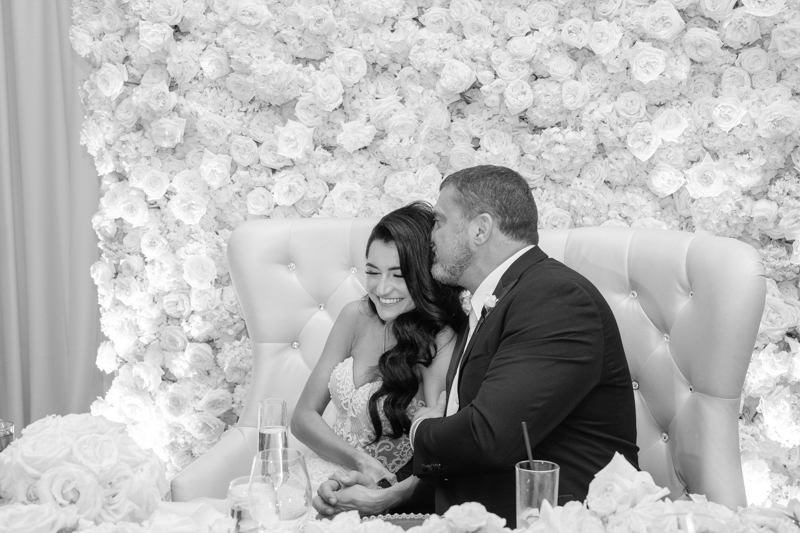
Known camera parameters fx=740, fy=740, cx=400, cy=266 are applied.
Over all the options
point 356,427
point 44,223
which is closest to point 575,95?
point 356,427

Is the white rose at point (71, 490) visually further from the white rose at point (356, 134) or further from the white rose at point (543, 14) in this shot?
the white rose at point (543, 14)

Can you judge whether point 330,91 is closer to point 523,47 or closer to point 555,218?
point 523,47

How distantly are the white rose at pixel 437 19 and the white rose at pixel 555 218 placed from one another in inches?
36.1

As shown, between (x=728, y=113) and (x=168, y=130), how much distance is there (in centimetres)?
245

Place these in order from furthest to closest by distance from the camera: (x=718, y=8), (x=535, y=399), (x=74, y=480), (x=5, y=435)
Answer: (x=718, y=8)
(x=535, y=399)
(x=5, y=435)
(x=74, y=480)

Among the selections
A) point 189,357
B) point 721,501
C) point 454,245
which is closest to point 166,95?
point 189,357

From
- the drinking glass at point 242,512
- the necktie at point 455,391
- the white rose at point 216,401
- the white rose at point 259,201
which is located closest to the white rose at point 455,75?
the white rose at point 259,201

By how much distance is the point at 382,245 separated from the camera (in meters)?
2.80

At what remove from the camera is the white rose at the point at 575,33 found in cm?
307

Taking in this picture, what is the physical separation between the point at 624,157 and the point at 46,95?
9.58ft

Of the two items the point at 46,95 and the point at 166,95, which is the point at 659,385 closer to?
the point at 166,95

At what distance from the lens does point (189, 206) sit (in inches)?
138

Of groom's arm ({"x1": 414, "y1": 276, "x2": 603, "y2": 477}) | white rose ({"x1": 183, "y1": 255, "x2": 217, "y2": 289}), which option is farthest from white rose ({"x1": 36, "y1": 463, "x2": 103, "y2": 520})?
white rose ({"x1": 183, "y1": 255, "x2": 217, "y2": 289})

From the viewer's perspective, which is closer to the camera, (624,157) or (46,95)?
(624,157)
